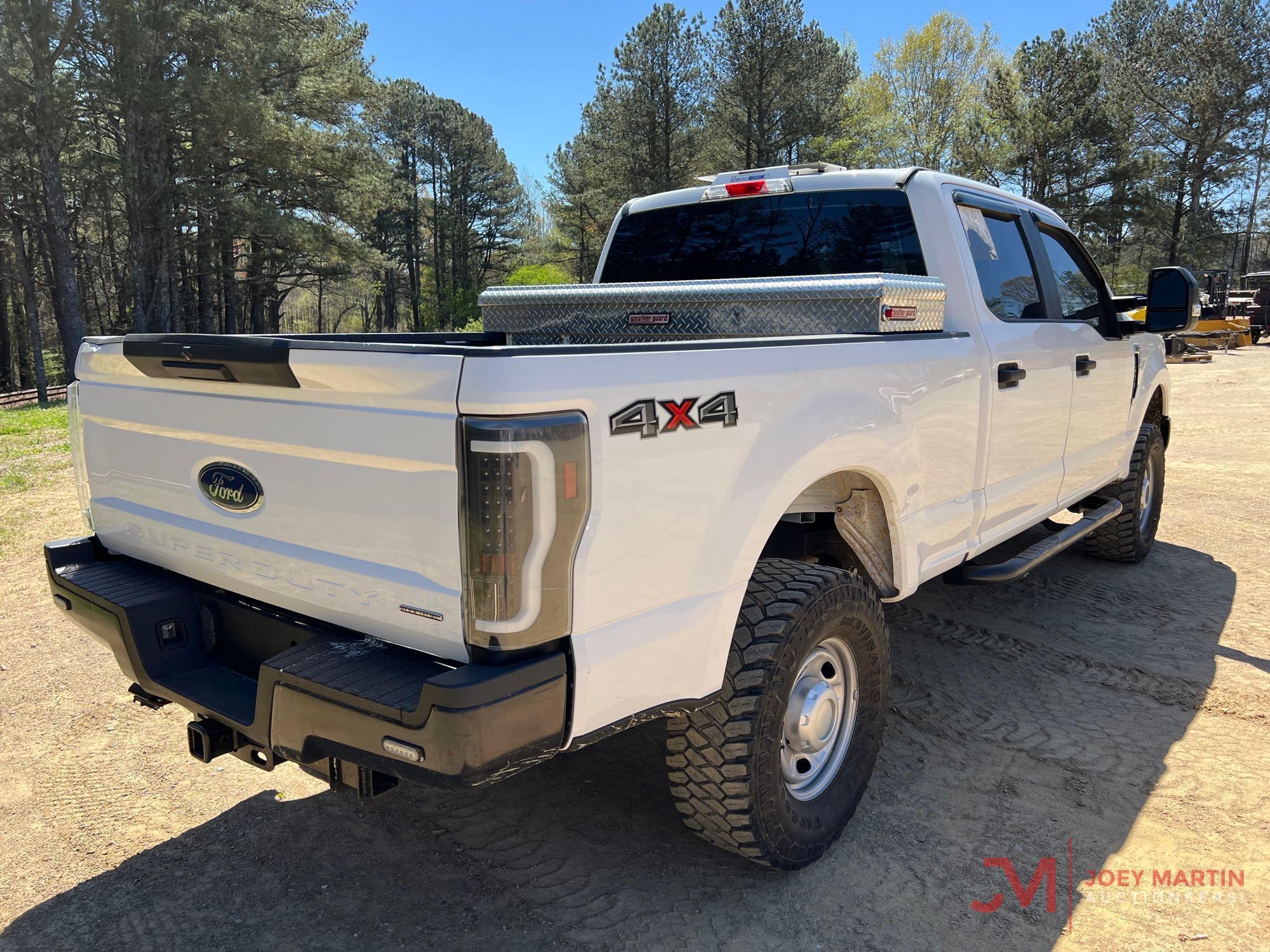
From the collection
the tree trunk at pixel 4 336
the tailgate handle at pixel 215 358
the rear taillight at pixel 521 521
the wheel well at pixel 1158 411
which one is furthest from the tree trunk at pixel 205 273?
the rear taillight at pixel 521 521

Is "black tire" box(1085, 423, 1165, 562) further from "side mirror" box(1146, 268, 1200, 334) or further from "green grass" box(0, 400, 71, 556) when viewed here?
"green grass" box(0, 400, 71, 556)

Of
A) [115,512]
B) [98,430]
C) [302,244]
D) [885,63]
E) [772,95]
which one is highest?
[885,63]

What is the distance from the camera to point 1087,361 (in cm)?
441

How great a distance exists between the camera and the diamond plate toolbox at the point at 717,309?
3.08 meters

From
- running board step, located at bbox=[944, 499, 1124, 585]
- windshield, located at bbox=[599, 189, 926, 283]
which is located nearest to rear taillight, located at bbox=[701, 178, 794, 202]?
windshield, located at bbox=[599, 189, 926, 283]

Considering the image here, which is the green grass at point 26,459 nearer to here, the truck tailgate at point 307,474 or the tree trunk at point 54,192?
the truck tailgate at point 307,474

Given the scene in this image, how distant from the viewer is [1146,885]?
2.64m

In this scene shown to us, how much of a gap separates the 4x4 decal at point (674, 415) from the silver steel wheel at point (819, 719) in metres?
0.85

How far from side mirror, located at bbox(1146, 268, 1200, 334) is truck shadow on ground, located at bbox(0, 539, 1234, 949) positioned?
1.97m

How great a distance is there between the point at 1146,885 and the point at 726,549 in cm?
174

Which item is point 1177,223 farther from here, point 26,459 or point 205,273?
point 26,459

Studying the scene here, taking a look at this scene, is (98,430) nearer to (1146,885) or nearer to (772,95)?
(1146,885)

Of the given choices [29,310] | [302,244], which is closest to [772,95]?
[302,244]

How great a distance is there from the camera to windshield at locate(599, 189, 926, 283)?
A: 3.78 metres
